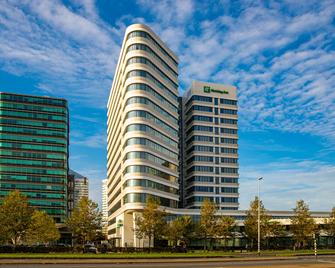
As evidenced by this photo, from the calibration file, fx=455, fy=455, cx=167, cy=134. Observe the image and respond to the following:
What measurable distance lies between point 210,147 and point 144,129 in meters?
56.6

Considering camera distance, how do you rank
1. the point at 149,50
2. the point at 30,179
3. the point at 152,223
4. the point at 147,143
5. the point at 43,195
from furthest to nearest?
the point at 43,195, the point at 30,179, the point at 149,50, the point at 147,143, the point at 152,223

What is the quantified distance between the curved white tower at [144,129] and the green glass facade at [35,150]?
77314 millimetres

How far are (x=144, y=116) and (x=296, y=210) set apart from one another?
42203 millimetres

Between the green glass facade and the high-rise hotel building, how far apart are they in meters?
57.9

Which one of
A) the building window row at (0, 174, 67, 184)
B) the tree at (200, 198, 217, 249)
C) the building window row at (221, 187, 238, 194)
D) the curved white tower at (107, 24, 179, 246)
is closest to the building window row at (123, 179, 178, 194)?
the curved white tower at (107, 24, 179, 246)

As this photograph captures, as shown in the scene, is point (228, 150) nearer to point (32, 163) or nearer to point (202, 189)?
point (202, 189)

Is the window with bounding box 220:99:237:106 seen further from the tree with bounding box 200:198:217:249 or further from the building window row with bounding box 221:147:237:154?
the tree with bounding box 200:198:217:249

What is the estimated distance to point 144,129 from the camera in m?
108

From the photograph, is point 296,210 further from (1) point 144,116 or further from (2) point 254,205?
(1) point 144,116

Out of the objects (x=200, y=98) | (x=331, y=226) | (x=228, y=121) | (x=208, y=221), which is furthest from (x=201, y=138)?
(x=208, y=221)

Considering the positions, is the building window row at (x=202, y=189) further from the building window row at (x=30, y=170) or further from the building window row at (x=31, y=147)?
the building window row at (x=31, y=147)

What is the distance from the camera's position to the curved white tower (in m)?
106

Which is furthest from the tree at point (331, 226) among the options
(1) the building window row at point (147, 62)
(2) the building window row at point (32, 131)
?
(2) the building window row at point (32, 131)

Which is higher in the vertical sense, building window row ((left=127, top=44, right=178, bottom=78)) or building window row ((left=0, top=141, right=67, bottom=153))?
building window row ((left=127, top=44, right=178, bottom=78))
